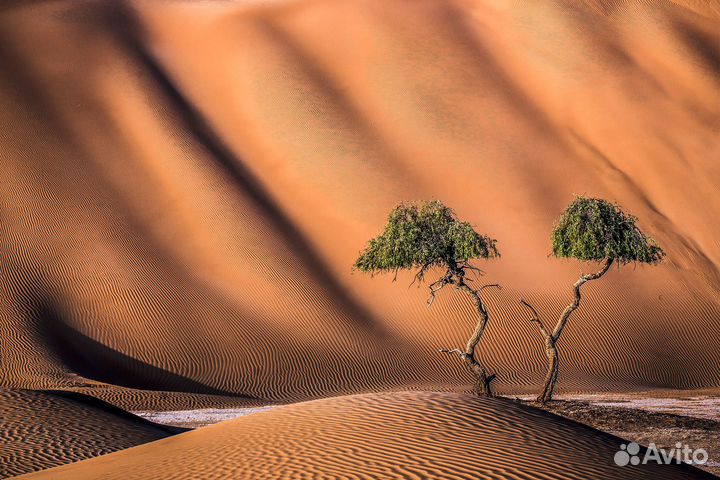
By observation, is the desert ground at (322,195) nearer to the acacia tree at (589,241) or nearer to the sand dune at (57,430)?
the sand dune at (57,430)

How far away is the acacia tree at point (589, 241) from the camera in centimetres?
1644

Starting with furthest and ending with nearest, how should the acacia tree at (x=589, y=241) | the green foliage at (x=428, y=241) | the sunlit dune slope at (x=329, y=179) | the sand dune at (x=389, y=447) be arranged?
1. the sunlit dune slope at (x=329, y=179)
2. the green foliage at (x=428, y=241)
3. the acacia tree at (x=589, y=241)
4. the sand dune at (x=389, y=447)

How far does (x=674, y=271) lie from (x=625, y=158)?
7.36 metres

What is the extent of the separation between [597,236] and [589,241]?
0.24 meters

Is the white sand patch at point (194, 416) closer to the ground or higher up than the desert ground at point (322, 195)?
closer to the ground

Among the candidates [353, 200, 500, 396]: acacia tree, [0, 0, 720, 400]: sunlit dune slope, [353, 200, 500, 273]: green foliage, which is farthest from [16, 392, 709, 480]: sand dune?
[0, 0, 720, 400]: sunlit dune slope

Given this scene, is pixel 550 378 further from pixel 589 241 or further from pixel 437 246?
pixel 437 246

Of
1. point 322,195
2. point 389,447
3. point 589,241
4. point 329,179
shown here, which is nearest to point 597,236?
point 589,241

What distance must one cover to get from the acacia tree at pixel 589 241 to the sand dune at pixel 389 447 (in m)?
8.41

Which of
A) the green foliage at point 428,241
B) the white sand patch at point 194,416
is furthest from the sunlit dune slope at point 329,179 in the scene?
the green foliage at point 428,241

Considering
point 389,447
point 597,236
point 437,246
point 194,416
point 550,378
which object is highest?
point 597,236

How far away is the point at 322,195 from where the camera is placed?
34750 mm

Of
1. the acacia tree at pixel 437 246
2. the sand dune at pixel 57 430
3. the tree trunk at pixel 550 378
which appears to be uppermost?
the acacia tree at pixel 437 246

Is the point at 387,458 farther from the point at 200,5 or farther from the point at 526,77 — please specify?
the point at 200,5
